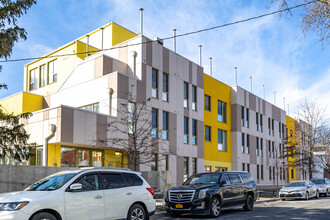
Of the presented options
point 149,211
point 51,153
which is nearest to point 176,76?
point 51,153

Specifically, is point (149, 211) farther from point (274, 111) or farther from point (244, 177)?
point (274, 111)

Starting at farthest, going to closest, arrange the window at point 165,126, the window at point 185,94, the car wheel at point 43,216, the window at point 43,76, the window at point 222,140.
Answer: the window at point 222,140
the window at point 43,76
the window at point 185,94
the window at point 165,126
the car wheel at point 43,216

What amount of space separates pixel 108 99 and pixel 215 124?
14.1m

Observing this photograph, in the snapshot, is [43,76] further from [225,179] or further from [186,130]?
[225,179]

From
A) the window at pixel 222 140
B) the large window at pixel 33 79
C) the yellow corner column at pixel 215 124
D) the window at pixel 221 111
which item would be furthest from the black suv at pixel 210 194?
the large window at pixel 33 79

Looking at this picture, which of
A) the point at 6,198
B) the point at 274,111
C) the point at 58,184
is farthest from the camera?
the point at 274,111

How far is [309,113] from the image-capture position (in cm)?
4222

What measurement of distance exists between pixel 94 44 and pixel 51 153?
13852 millimetres

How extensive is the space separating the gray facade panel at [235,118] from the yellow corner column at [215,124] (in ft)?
1.18

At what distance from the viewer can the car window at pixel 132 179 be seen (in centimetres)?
1089

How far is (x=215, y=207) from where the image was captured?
14.4 meters

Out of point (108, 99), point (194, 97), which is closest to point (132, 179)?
point (108, 99)

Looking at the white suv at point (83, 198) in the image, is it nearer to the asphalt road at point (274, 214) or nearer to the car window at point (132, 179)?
the car window at point (132, 179)

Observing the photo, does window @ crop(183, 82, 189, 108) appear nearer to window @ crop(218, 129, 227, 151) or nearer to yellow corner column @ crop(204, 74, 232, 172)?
yellow corner column @ crop(204, 74, 232, 172)
